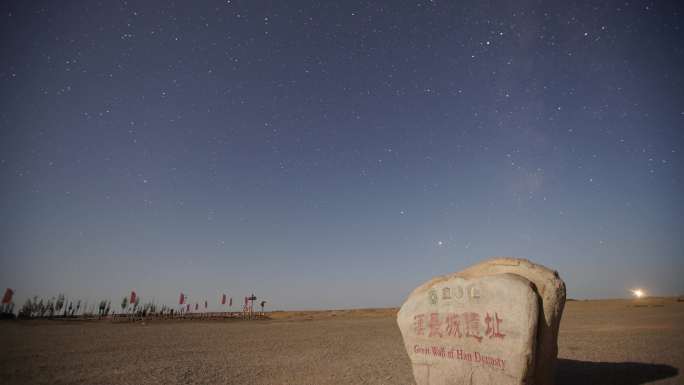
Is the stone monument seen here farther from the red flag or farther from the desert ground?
the red flag

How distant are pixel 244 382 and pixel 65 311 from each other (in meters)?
68.7

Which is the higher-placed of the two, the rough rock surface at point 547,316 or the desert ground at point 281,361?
the rough rock surface at point 547,316

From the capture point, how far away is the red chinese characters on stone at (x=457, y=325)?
6688 millimetres

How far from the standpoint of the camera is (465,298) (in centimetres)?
742

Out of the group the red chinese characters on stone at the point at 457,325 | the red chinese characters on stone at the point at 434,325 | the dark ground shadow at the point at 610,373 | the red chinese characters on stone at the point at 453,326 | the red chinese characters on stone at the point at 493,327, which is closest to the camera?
the red chinese characters on stone at the point at 493,327

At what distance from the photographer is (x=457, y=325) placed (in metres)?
7.42

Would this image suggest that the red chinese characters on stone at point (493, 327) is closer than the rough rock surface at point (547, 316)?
No

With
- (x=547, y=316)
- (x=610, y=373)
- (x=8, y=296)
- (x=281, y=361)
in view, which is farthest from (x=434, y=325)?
(x=8, y=296)

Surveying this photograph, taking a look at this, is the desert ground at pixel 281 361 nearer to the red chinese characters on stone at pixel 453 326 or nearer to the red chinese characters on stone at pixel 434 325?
the red chinese characters on stone at pixel 434 325

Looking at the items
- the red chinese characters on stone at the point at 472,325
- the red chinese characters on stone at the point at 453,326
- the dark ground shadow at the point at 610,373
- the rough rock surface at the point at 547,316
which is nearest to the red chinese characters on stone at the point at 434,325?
the red chinese characters on stone at the point at 453,326

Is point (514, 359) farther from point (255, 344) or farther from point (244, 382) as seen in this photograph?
point (255, 344)

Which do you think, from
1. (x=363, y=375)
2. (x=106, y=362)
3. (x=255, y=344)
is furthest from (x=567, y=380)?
(x=106, y=362)

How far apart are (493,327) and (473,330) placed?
1.67 feet

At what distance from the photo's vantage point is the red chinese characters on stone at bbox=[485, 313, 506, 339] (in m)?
6.56
